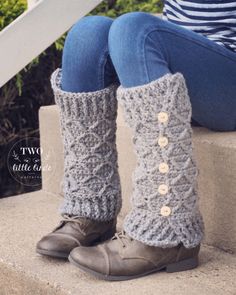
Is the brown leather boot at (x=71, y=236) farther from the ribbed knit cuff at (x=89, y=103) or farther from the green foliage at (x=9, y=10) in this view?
the green foliage at (x=9, y=10)

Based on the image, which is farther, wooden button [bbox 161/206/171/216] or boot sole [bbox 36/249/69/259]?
boot sole [bbox 36/249/69/259]

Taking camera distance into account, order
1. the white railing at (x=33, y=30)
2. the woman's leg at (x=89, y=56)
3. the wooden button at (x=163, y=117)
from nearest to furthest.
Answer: the wooden button at (x=163, y=117) → the woman's leg at (x=89, y=56) → the white railing at (x=33, y=30)

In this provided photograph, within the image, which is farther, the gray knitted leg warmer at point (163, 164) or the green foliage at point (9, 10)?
the green foliage at point (9, 10)

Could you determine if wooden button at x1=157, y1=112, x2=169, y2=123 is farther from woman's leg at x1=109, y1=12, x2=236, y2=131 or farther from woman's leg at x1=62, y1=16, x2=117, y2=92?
woman's leg at x1=62, y1=16, x2=117, y2=92

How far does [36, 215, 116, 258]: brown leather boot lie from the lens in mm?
1743

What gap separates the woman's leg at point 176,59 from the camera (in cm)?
158

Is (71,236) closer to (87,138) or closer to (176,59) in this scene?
(87,138)

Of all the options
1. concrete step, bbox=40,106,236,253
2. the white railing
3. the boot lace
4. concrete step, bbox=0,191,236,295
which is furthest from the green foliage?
the boot lace

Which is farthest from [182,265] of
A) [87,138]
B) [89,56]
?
[89,56]

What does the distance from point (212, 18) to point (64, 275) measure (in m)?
0.70

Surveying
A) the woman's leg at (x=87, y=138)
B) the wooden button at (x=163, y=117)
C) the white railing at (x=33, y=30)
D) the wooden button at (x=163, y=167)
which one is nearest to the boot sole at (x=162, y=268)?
the woman's leg at (x=87, y=138)

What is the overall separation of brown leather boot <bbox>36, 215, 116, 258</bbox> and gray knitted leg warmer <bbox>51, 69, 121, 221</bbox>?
0.02 meters

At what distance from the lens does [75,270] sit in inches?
67.3

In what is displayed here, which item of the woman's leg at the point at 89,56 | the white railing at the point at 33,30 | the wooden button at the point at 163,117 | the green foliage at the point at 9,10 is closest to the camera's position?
the wooden button at the point at 163,117
